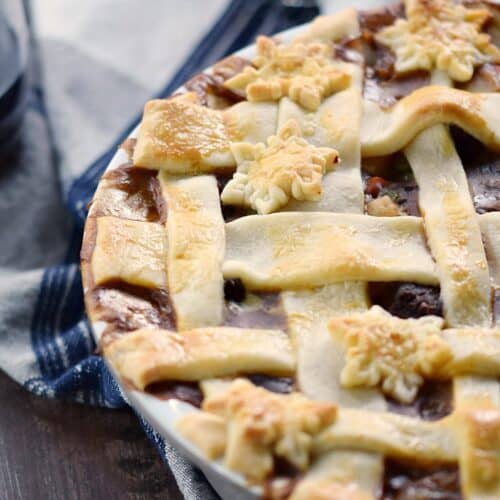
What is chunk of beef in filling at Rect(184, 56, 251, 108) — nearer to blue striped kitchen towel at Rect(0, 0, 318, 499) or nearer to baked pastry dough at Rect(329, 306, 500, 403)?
blue striped kitchen towel at Rect(0, 0, 318, 499)

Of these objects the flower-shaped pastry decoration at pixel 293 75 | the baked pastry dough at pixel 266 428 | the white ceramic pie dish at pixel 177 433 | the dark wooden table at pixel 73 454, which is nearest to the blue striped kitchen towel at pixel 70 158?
the dark wooden table at pixel 73 454

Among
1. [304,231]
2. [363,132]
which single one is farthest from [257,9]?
[304,231]

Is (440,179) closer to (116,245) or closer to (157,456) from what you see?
(116,245)

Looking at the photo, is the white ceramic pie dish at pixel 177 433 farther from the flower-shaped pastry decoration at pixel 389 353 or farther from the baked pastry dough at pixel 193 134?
the baked pastry dough at pixel 193 134

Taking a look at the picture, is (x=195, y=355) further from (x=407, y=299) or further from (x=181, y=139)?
(x=181, y=139)

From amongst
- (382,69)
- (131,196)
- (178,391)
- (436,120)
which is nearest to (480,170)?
(436,120)

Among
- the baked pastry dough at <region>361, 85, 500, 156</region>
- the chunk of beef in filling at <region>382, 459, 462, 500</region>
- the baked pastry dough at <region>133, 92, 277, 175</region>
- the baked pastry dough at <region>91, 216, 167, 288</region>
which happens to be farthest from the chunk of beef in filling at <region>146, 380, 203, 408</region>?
the baked pastry dough at <region>361, 85, 500, 156</region>
